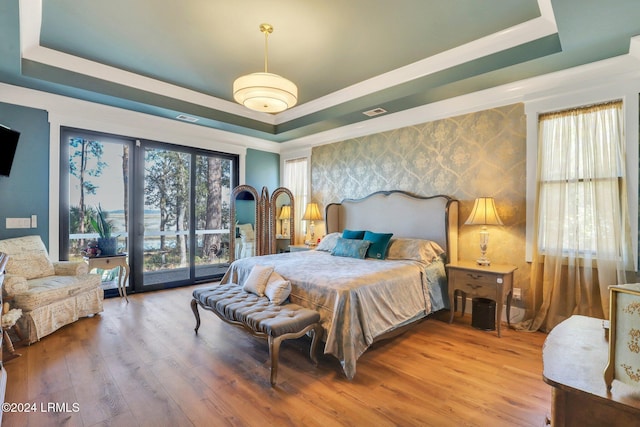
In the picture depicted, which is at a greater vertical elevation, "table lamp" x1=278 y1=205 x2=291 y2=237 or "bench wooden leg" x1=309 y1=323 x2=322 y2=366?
"table lamp" x1=278 y1=205 x2=291 y2=237

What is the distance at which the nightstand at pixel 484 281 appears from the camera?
10.2 ft

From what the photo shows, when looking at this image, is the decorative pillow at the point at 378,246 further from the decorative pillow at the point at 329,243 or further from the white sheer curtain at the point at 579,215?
the white sheer curtain at the point at 579,215

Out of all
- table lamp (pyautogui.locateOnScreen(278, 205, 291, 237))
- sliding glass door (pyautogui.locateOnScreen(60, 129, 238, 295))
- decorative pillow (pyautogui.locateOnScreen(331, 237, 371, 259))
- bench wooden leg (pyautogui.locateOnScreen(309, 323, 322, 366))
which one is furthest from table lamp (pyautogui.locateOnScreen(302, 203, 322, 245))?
bench wooden leg (pyautogui.locateOnScreen(309, 323, 322, 366))

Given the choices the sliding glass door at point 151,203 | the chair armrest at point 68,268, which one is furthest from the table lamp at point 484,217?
the chair armrest at point 68,268

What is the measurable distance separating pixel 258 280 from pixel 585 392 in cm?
248

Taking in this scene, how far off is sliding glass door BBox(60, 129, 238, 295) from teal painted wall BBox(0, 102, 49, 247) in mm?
213

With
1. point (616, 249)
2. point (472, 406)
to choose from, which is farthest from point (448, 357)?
point (616, 249)

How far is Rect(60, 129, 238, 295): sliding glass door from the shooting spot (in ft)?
13.9

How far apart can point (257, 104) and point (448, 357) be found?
9.60 ft

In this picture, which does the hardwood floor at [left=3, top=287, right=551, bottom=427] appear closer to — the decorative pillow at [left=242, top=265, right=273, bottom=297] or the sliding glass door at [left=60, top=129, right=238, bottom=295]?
the decorative pillow at [left=242, top=265, right=273, bottom=297]

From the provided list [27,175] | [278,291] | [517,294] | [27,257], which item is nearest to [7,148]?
[27,175]

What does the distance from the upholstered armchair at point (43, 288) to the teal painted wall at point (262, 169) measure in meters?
3.10

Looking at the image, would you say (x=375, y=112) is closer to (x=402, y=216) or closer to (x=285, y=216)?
(x=402, y=216)

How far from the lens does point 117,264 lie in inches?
164
